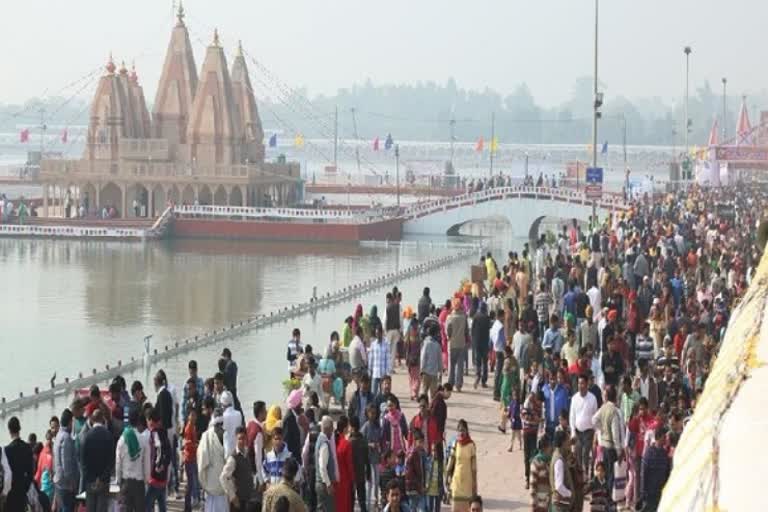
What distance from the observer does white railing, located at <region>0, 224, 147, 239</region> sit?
54469mm

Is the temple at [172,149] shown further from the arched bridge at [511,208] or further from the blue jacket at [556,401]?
the blue jacket at [556,401]

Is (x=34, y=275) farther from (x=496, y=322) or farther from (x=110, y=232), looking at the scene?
(x=496, y=322)

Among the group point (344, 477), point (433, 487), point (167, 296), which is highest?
point (344, 477)

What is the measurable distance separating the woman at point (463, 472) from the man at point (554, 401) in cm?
196

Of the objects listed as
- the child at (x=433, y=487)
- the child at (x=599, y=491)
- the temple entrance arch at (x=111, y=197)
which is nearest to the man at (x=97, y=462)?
the child at (x=433, y=487)

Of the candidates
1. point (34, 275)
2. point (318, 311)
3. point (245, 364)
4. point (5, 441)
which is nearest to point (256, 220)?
point (34, 275)

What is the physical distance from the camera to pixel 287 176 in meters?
61.9

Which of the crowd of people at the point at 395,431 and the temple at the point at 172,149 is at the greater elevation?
the temple at the point at 172,149

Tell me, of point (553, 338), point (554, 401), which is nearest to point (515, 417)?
point (554, 401)

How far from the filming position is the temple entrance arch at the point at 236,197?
58759 millimetres

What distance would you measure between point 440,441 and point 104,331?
19.4 metres

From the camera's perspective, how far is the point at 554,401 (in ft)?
35.3

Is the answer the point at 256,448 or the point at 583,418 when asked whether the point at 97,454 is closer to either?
the point at 256,448

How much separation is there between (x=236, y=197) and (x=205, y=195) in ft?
3.83
